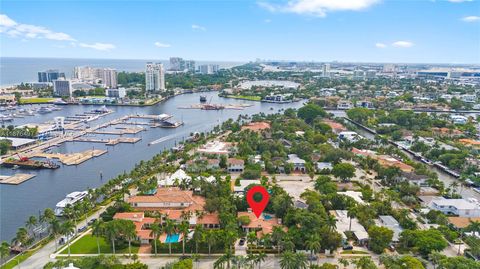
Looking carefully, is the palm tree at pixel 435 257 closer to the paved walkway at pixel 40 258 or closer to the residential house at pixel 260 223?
the residential house at pixel 260 223

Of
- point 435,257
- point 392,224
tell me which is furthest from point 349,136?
point 435,257

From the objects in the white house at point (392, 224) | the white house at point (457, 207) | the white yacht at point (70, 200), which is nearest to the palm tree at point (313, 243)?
the white house at point (392, 224)

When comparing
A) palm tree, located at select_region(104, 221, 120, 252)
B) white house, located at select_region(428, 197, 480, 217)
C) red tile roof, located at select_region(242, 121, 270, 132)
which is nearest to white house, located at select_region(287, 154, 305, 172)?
white house, located at select_region(428, 197, 480, 217)

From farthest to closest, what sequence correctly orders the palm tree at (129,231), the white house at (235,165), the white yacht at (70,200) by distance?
1. the white house at (235,165)
2. the white yacht at (70,200)
3. the palm tree at (129,231)

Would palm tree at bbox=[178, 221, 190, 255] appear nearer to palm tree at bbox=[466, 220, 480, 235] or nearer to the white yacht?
the white yacht

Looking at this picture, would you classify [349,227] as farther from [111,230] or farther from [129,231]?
[111,230]

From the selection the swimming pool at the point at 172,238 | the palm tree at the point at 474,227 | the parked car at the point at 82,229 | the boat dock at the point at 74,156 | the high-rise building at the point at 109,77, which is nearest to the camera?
the swimming pool at the point at 172,238
